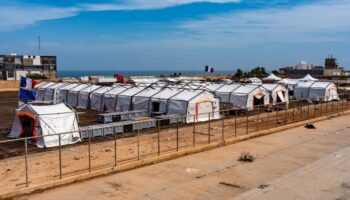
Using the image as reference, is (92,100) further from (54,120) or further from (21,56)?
(21,56)

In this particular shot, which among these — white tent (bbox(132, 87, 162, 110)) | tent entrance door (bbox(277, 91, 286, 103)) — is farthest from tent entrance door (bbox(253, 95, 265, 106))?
white tent (bbox(132, 87, 162, 110))

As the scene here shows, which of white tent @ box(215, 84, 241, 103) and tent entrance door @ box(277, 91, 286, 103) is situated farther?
tent entrance door @ box(277, 91, 286, 103)

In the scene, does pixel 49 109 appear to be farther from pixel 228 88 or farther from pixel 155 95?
pixel 228 88

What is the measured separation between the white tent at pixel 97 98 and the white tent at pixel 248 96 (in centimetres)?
1333

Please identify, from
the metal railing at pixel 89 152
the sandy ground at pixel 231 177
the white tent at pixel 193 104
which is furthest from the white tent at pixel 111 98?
the sandy ground at pixel 231 177

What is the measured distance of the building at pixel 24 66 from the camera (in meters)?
129

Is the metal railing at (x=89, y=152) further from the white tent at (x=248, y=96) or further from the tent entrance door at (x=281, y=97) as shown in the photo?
the tent entrance door at (x=281, y=97)

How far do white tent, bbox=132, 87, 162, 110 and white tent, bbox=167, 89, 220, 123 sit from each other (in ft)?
9.09

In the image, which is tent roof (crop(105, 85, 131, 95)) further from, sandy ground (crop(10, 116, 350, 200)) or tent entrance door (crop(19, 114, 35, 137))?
sandy ground (crop(10, 116, 350, 200))

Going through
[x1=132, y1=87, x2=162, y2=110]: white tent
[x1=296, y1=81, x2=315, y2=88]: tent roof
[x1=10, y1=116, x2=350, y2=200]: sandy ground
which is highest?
[x1=296, y1=81, x2=315, y2=88]: tent roof

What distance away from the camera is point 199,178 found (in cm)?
1584

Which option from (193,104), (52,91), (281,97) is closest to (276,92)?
(281,97)

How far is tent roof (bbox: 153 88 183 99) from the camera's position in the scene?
36.6 meters

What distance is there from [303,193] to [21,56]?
456 feet
